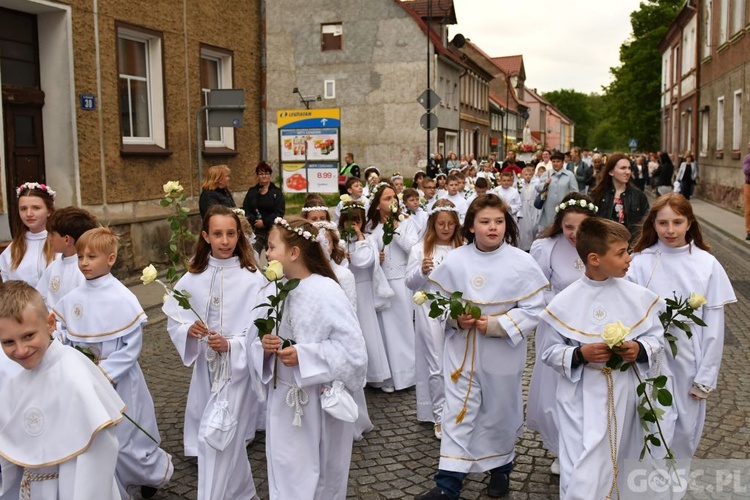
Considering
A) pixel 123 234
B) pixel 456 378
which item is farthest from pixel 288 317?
pixel 123 234

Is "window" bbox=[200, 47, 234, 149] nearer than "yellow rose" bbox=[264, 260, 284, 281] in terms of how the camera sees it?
No

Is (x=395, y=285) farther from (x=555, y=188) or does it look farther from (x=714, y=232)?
(x=714, y=232)

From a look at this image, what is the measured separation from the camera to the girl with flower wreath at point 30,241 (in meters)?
6.24

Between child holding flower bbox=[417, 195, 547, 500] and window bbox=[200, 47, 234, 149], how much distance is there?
11.8m

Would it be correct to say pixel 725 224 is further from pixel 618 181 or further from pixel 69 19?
pixel 69 19

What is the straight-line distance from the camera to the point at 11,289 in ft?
11.1

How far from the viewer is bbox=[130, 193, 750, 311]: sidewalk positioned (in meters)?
11.8

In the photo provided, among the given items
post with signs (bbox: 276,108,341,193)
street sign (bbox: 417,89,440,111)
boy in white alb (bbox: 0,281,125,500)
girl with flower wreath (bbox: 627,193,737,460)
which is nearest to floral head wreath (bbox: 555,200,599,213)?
girl with flower wreath (bbox: 627,193,737,460)

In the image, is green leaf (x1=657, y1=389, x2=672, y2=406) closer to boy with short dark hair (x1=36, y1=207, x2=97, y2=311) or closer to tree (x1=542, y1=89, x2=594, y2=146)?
boy with short dark hair (x1=36, y1=207, x2=97, y2=311)

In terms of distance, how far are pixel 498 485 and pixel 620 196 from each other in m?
3.59

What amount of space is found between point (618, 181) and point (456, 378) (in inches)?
136

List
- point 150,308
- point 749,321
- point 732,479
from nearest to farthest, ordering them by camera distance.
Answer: point 732,479 < point 749,321 < point 150,308

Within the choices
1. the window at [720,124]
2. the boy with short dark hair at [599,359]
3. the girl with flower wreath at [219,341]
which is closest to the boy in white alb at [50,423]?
the girl with flower wreath at [219,341]

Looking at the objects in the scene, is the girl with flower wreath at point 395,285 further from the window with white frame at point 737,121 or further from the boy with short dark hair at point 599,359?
the window with white frame at point 737,121
